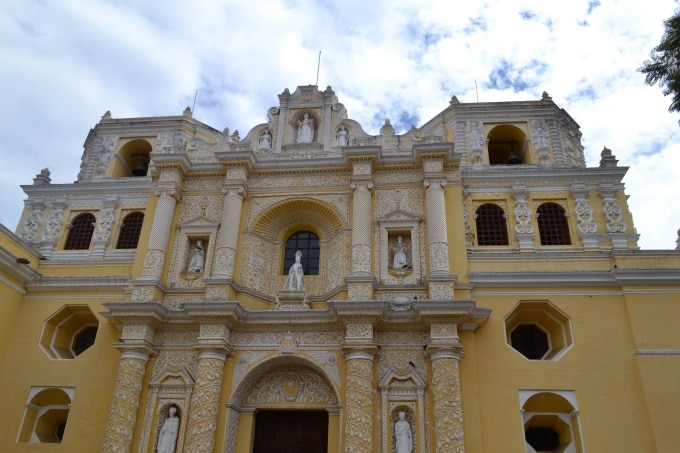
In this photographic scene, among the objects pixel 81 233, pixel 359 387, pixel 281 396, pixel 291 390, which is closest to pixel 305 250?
pixel 291 390

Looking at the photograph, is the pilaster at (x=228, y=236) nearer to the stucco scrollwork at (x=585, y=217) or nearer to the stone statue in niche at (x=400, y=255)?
the stone statue in niche at (x=400, y=255)

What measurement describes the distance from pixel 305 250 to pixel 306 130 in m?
3.92

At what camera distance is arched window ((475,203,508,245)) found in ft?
49.7

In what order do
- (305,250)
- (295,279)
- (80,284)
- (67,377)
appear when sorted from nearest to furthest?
1. (67,377)
2. (295,279)
3. (80,284)
4. (305,250)

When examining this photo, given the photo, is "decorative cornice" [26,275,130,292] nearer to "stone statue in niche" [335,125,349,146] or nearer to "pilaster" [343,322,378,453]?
"pilaster" [343,322,378,453]

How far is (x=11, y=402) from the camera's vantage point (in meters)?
13.3

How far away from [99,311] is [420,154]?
997 cm

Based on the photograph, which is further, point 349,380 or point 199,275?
point 199,275

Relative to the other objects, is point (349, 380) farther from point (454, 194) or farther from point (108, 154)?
point (108, 154)

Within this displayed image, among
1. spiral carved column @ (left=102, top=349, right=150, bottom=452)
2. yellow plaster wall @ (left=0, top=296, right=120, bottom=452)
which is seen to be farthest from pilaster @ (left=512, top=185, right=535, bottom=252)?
yellow plaster wall @ (left=0, top=296, right=120, bottom=452)

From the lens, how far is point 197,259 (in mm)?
14695

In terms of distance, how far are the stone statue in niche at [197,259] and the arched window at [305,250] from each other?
236cm

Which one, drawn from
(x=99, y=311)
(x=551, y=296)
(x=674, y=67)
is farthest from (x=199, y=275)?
(x=674, y=67)

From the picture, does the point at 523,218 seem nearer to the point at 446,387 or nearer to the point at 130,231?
the point at 446,387
